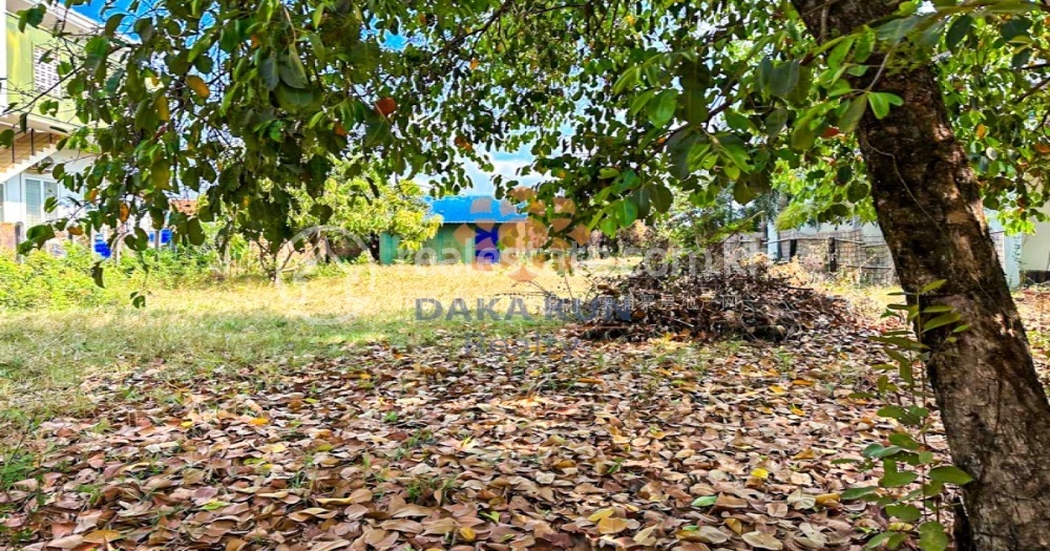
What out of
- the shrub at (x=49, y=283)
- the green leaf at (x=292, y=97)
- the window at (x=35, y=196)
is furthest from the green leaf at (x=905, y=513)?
the window at (x=35, y=196)

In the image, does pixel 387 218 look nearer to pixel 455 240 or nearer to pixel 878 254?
pixel 455 240

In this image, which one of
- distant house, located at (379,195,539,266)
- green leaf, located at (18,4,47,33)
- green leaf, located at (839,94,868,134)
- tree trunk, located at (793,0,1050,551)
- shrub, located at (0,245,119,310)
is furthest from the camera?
distant house, located at (379,195,539,266)

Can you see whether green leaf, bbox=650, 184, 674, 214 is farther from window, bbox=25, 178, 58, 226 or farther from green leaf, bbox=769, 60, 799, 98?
window, bbox=25, 178, 58, 226

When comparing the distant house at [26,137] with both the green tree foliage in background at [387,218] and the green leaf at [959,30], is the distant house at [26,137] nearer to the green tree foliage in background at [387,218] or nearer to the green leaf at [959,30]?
the green tree foliage in background at [387,218]

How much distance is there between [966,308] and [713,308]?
14.5ft

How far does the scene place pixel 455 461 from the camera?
251 cm

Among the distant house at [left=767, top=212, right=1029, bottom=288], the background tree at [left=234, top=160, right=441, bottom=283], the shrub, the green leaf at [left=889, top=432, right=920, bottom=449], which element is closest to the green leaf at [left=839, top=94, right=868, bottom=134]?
the green leaf at [left=889, top=432, right=920, bottom=449]

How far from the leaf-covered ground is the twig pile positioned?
3.81ft

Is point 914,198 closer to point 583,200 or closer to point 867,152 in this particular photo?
point 867,152

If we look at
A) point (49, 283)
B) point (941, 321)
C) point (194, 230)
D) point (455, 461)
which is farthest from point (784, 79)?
point (49, 283)

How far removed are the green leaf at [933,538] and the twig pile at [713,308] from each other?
168 inches

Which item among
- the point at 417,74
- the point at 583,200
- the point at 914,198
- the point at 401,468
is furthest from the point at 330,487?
the point at 914,198

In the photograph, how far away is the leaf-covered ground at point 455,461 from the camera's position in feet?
6.27

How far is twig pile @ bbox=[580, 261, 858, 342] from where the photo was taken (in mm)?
5441
